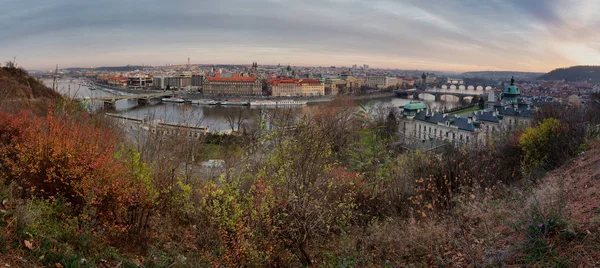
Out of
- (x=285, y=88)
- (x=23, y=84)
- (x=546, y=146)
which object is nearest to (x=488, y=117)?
(x=546, y=146)

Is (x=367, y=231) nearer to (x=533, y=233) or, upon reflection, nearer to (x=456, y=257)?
(x=456, y=257)

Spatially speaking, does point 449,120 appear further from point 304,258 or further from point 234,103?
point 234,103

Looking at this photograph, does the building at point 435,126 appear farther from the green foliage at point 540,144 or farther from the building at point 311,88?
the building at point 311,88

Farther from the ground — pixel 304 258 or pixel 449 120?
pixel 449 120

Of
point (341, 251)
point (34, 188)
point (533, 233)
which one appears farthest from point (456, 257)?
point (34, 188)

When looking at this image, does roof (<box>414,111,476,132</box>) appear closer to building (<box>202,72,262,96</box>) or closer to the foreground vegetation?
the foreground vegetation

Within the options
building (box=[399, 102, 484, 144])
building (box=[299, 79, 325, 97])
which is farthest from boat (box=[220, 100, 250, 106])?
building (box=[399, 102, 484, 144])

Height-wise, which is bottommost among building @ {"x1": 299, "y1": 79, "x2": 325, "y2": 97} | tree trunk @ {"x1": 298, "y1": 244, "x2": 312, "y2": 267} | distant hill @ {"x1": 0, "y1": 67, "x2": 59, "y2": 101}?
tree trunk @ {"x1": 298, "y1": 244, "x2": 312, "y2": 267}

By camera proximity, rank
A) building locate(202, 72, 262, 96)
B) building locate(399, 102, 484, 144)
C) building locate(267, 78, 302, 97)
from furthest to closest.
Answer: building locate(267, 78, 302, 97) → building locate(202, 72, 262, 96) → building locate(399, 102, 484, 144)

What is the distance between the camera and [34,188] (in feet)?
11.2

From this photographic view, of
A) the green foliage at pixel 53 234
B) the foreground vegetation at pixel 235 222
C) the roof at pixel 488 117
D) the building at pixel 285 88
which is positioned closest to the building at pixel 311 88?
the building at pixel 285 88

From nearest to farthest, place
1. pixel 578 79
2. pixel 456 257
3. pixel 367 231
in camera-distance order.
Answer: pixel 456 257
pixel 367 231
pixel 578 79

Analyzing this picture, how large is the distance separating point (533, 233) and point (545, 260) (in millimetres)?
221

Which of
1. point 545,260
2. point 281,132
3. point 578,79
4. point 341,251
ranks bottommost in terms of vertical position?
point 341,251
